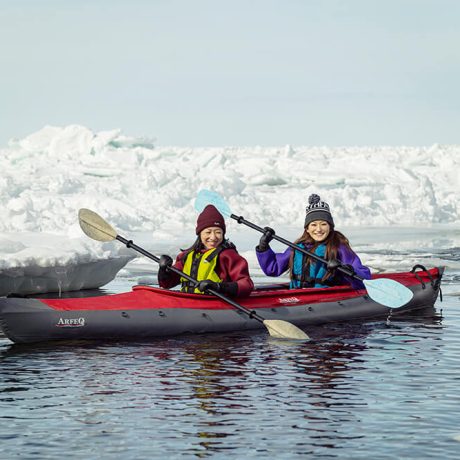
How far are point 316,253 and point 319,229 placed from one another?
0.25 metres

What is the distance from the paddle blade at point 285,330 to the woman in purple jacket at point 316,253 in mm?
1237

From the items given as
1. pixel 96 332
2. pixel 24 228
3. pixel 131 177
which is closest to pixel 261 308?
pixel 96 332

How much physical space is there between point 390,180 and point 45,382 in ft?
96.3

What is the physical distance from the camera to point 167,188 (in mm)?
29375

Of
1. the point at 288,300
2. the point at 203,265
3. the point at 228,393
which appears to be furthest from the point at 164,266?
the point at 228,393

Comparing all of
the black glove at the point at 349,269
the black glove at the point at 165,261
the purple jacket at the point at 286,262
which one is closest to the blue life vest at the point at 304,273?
the purple jacket at the point at 286,262

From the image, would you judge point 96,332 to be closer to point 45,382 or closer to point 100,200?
point 45,382

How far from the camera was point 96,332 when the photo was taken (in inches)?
334

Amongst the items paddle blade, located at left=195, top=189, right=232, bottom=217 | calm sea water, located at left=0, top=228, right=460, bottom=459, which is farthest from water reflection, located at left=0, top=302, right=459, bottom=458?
paddle blade, located at left=195, top=189, right=232, bottom=217

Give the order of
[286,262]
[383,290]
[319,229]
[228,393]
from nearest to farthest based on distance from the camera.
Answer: [228,393] < [383,290] < [319,229] < [286,262]

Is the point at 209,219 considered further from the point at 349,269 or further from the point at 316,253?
the point at 349,269

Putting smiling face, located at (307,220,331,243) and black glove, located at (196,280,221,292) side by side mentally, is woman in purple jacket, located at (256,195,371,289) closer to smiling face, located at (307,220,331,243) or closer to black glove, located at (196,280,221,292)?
smiling face, located at (307,220,331,243)

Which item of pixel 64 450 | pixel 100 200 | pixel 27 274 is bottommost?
pixel 64 450

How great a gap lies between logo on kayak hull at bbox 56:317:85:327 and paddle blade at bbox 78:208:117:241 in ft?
4.98
